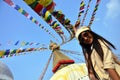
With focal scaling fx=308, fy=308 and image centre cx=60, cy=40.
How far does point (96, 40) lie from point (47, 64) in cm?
2208

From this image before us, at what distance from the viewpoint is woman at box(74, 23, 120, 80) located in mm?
3070

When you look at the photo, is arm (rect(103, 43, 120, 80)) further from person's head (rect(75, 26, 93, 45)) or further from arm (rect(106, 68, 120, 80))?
person's head (rect(75, 26, 93, 45))

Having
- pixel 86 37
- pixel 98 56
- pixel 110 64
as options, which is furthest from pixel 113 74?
pixel 86 37

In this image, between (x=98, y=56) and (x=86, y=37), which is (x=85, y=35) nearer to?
(x=86, y=37)

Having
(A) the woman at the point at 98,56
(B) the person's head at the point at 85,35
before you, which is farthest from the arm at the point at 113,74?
(B) the person's head at the point at 85,35

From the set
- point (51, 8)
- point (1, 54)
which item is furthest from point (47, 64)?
point (51, 8)

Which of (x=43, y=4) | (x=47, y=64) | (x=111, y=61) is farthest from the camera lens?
(x=47, y=64)

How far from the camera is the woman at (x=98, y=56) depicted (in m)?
3.07

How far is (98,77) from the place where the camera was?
3.20 metres

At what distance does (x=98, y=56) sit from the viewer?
3.20m

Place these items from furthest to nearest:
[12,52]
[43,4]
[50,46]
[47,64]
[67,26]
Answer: [47,64] < [50,46] < [12,52] < [67,26] < [43,4]

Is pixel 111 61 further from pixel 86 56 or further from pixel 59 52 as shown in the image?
pixel 59 52

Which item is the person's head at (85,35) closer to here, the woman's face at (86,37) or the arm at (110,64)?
the woman's face at (86,37)

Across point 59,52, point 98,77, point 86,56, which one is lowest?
point 98,77
